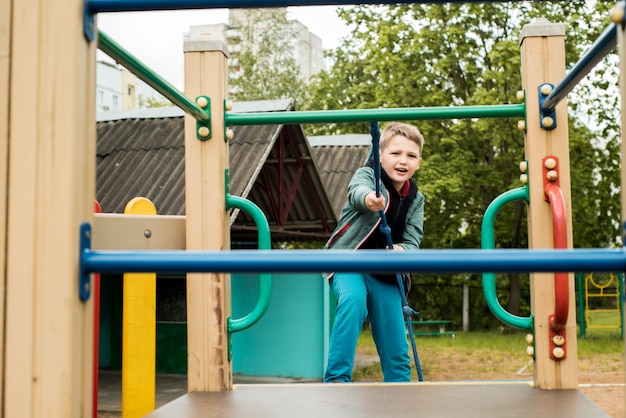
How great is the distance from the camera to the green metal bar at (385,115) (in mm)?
2168

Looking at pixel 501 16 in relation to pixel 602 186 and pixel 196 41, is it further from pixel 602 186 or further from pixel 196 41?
pixel 196 41

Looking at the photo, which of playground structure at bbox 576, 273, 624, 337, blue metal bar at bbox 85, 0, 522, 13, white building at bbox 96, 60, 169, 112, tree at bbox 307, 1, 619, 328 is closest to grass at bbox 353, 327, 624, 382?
playground structure at bbox 576, 273, 624, 337

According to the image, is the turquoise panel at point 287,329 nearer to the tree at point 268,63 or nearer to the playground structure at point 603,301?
the playground structure at point 603,301

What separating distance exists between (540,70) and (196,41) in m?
1.02

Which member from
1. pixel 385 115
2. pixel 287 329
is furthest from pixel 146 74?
pixel 287 329

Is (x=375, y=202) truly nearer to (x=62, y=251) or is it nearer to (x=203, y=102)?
(x=203, y=102)

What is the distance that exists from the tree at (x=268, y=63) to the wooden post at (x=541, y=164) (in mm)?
19086

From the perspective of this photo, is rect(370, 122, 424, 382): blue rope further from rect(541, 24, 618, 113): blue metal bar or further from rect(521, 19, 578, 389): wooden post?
rect(541, 24, 618, 113): blue metal bar

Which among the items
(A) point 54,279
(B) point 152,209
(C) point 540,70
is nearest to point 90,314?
(A) point 54,279

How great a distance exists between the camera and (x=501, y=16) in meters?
14.3

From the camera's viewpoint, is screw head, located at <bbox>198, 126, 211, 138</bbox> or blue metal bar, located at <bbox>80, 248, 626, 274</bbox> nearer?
blue metal bar, located at <bbox>80, 248, 626, 274</bbox>

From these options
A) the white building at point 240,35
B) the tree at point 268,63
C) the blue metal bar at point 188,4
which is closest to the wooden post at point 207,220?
the blue metal bar at point 188,4

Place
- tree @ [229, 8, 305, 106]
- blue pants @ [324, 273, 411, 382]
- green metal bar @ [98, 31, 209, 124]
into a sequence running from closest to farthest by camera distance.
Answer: green metal bar @ [98, 31, 209, 124]
blue pants @ [324, 273, 411, 382]
tree @ [229, 8, 305, 106]

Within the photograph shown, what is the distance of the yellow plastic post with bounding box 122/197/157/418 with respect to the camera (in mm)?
2303
